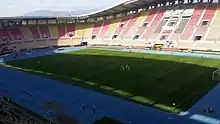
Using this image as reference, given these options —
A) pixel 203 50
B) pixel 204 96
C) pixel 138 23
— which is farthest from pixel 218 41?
pixel 204 96

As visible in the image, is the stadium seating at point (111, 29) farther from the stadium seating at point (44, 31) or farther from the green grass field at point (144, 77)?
the green grass field at point (144, 77)

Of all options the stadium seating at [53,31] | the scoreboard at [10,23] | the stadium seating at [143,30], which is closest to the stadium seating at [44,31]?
the stadium seating at [143,30]

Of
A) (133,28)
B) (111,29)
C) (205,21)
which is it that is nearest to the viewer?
(205,21)

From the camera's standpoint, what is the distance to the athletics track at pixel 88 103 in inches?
727

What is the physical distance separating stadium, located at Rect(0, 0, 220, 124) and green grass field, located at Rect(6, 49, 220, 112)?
0.25 ft

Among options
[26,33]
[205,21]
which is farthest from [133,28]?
[26,33]

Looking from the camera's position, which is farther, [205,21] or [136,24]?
[136,24]

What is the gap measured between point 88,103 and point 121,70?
11.0 m

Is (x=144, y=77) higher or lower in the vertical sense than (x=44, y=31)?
lower

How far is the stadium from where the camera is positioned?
1962 cm

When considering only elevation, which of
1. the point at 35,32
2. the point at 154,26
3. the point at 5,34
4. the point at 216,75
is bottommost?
the point at 216,75

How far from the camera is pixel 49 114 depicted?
20.0 m

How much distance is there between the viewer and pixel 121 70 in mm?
32156

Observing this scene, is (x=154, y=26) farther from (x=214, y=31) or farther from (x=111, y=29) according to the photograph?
(x=214, y=31)
